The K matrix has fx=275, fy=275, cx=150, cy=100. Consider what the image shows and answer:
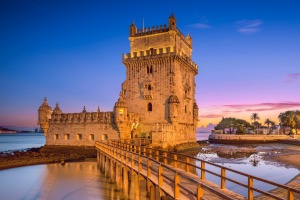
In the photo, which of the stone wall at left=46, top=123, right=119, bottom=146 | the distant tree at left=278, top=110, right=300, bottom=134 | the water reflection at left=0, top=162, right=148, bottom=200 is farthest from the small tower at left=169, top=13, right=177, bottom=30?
the distant tree at left=278, top=110, right=300, bottom=134

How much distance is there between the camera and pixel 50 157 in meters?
40.4

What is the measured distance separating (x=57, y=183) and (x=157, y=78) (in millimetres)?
26916

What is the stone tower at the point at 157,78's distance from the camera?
46.7 meters

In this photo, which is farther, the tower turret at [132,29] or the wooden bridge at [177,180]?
the tower turret at [132,29]

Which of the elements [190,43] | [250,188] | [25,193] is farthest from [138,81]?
[250,188]

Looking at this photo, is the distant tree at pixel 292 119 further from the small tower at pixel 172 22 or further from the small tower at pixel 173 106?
the small tower at pixel 172 22

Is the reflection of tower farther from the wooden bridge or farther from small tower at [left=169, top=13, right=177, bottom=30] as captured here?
small tower at [left=169, top=13, right=177, bottom=30]

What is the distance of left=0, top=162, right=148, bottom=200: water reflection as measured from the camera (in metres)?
21.2

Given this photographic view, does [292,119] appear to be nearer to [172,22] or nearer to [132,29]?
[172,22]

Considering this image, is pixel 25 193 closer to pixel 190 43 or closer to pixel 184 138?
pixel 184 138

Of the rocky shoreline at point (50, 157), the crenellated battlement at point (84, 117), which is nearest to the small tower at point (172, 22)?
the crenellated battlement at point (84, 117)

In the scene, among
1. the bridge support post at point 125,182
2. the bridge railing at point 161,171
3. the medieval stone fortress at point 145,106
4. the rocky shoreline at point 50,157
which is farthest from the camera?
the medieval stone fortress at point 145,106

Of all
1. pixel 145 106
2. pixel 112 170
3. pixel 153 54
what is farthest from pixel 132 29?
pixel 112 170

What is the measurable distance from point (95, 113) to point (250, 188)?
130 feet
